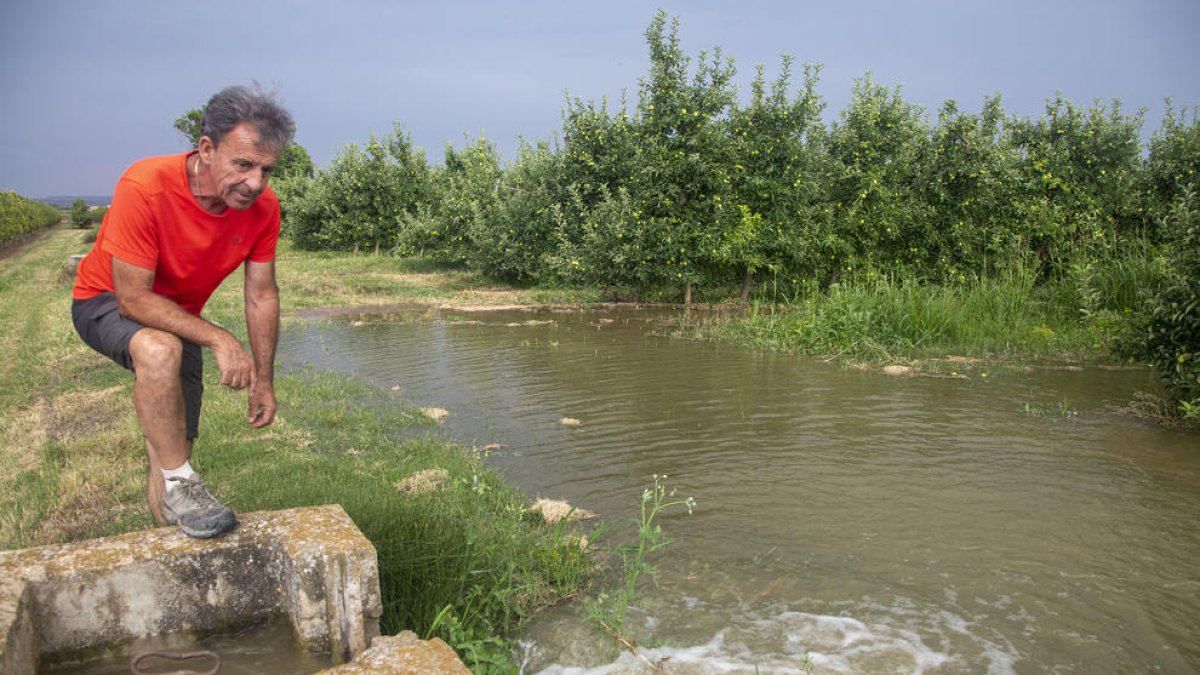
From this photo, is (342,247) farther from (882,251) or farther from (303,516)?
(303,516)

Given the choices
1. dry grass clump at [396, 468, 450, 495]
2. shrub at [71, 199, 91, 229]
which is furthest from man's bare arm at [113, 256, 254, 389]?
shrub at [71, 199, 91, 229]

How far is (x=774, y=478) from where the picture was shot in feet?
19.6

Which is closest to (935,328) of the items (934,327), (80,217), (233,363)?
(934,327)

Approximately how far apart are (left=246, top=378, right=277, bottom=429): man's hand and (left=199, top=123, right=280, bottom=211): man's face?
0.77m

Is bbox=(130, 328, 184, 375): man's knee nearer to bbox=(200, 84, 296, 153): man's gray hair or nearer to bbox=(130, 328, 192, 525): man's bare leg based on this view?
bbox=(130, 328, 192, 525): man's bare leg

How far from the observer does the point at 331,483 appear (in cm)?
502

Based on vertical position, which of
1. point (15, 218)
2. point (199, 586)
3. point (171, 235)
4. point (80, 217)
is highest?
point (80, 217)

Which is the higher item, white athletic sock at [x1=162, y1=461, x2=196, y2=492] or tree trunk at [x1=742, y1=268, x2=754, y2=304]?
tree trunk at [x1=742, y1=268, x2=754, y2=304]

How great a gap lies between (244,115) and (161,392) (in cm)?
110

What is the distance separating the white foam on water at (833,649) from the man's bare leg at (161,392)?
5.69 feet

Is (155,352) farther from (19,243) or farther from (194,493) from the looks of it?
(19,243)

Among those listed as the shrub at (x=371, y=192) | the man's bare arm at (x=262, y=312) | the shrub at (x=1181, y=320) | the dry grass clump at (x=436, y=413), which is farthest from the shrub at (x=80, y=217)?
the shrub at (x=1181, y=320)

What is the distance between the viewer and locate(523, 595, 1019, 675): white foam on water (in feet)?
11.6

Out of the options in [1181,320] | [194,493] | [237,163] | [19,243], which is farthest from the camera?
[19,243]
